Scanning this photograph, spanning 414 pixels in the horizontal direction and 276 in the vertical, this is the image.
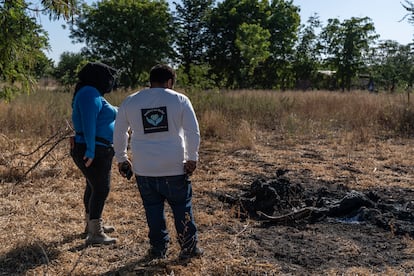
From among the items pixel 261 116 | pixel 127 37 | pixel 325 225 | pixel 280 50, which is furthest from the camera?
pixel 280 50

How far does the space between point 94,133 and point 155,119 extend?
25.4 inches

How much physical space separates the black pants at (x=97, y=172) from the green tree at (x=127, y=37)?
33.5m

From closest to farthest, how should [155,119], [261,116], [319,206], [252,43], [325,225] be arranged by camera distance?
[155,119]
[325,225]
[319,206]
[261,116]
[252,43]

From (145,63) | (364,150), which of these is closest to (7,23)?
(364,150)

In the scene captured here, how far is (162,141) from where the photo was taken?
332cm

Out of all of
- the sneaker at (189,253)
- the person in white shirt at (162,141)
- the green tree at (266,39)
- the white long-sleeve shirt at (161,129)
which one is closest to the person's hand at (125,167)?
the person in white shirt at (162,141)

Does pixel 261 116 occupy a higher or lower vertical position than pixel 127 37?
lower

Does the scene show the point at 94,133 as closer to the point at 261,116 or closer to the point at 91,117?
the point at 91,117

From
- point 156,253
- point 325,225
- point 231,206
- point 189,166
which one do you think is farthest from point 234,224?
point 189,166

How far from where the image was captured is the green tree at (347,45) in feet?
116

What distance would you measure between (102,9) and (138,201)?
35243 millimetres

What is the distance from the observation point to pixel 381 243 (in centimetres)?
402

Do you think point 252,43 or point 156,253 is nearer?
point 156,253

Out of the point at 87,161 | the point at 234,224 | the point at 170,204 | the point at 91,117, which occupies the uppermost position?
the point at 91,117
